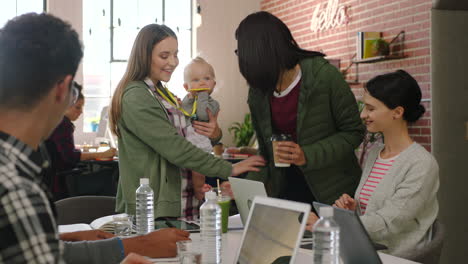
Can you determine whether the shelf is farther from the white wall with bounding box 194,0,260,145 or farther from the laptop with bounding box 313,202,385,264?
the laptop with bounding box 313,202,385,264

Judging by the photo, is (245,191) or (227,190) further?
(227,190)

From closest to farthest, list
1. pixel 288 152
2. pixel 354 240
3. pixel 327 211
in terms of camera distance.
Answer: pixel 327 211 < pixel 354 240 < pixel 288 152

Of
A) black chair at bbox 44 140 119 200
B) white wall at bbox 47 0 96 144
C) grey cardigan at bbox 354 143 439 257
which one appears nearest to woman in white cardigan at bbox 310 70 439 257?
grey cardigan at bbox 354 143 439 257

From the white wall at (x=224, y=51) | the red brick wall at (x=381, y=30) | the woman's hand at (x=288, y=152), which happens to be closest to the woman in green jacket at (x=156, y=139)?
the woman's hand at (x=288, y=152)

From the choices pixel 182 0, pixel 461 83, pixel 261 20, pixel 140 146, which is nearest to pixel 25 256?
pixel 140 146

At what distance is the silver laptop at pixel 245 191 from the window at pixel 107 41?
624 centimetres

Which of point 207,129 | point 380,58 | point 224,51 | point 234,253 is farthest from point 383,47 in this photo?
point 234,253

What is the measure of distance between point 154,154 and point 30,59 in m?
1.39

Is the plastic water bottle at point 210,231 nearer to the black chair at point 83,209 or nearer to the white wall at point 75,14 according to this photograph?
the black chair at point 83,209

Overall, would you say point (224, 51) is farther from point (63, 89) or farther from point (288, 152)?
point (63, 89)

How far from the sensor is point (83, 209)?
9.64 feet

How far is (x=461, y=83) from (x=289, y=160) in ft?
5.90

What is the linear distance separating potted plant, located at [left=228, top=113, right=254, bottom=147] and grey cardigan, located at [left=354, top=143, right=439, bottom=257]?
596 cm

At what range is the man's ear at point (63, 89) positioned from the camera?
121 centimetres
